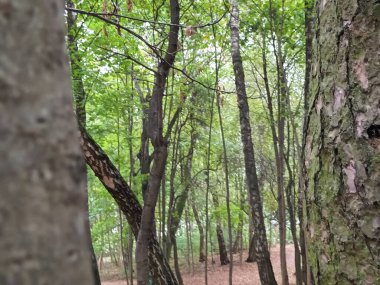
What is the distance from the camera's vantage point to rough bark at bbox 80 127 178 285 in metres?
5.36

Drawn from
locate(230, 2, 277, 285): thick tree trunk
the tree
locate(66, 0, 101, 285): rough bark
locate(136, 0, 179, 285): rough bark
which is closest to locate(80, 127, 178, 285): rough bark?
locate(136, 0, 179, 285): rough bark

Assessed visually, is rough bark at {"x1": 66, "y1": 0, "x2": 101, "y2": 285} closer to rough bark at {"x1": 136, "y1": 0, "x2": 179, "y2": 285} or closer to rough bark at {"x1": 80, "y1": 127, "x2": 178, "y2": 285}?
rough bark at {"x1": 80, "y1": 127, "x2": 178, "y2": 285}

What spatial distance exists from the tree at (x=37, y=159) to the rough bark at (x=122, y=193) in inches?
190

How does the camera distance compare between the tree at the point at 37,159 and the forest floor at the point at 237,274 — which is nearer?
the tree at the point at 37,159

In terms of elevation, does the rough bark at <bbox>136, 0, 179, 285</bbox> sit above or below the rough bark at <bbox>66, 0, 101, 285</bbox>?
below

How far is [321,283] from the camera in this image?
5.74 ft

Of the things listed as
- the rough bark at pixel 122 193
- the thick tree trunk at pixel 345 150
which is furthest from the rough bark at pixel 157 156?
the thick tree trunk at pixel 345 150

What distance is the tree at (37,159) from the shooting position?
416mm

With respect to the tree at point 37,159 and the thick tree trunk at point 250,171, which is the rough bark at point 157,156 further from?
the thick tree trunk at point 250,171

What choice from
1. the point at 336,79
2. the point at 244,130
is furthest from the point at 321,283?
the point at 244,130

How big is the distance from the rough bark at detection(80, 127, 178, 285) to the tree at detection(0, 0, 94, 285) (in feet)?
15.8

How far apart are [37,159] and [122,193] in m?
A: 5.29

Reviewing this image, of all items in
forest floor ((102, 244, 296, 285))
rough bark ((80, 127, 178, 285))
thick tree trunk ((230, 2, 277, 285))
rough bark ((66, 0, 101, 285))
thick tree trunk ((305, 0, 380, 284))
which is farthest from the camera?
forest floor ((102, 244, 296, 285))

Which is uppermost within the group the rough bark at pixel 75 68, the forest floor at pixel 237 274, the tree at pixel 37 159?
the rough bark at pixel 75 68
